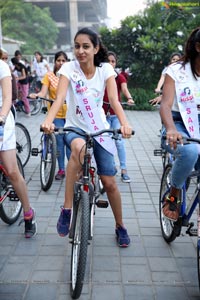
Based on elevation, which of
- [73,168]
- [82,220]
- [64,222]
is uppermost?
[73,168]

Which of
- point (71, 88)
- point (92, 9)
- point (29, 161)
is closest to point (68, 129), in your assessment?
point (71, 88)

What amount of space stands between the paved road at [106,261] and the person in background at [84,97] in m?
0.39

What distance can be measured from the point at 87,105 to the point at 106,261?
1322 mm

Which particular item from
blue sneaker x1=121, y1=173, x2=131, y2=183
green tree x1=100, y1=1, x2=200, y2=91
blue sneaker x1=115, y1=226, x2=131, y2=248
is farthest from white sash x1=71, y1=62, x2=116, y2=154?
green tree x1=100, y1=1, x2=200, y2=91

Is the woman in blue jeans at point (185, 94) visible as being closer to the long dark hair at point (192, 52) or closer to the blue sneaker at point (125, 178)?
the long dark hair at point (192, 52)

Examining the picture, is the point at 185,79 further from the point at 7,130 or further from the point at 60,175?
the point at 60,175

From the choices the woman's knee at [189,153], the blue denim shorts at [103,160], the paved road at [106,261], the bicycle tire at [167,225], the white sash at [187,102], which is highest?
the white sash at [187,102]

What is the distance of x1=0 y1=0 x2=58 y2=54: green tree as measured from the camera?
48.2m

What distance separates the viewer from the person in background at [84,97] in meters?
3.12

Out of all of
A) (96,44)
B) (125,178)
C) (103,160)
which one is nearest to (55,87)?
(125,178)

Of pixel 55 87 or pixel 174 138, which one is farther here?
pixel 55 87

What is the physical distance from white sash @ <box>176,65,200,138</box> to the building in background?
6353 cm

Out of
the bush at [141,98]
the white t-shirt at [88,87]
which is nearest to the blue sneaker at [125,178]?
the white t-shirt at [88,87]

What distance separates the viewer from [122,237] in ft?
11.8
